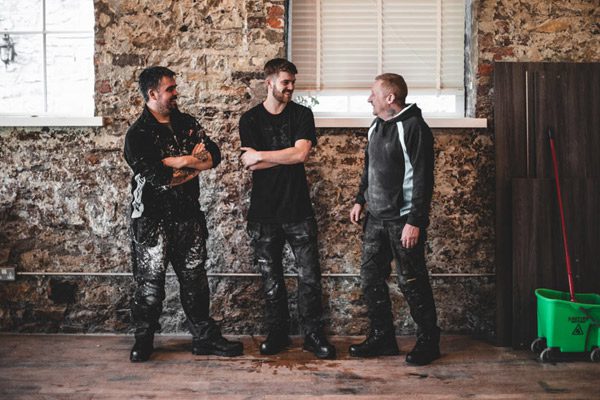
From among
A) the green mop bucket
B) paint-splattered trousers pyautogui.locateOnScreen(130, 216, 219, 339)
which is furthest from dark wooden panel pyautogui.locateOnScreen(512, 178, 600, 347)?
paint-splattered trousers pyautogui.locateOnScreen(130, 216, 219, 339)

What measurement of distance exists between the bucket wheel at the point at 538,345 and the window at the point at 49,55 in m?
3.68

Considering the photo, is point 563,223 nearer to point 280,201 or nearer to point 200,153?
point 280,201

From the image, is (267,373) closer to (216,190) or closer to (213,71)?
(216,190)

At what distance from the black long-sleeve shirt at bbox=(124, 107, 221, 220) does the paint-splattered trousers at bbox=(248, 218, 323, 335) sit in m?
0.49

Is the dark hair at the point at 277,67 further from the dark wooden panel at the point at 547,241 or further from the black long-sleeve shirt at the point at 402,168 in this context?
the dark wooden panel at the point at 547,241

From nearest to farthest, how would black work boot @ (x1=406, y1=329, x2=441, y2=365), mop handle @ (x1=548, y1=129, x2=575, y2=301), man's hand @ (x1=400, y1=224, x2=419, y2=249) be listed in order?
man's hand @ (x1=400, y1=224, x2=419, y2=249) → black work boot @ (x1=406, y1=329, x2=441, y2=365) → mop handle @ (x1=548, y1=129, x2=575, y2=301)

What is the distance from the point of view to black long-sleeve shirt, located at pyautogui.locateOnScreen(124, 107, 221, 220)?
11.4 feet

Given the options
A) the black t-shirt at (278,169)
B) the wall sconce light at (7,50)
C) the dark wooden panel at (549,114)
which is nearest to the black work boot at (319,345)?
the black t-shirt at (278,169)

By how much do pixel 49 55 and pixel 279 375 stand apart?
10.1 ft

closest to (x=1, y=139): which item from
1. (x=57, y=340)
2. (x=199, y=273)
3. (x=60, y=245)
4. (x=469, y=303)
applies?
(x=60, y=245)

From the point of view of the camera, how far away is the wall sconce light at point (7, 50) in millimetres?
4465

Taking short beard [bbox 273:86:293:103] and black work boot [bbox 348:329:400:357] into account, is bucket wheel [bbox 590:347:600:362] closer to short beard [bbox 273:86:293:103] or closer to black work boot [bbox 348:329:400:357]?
black work boot [bbox 348:329:400:357]

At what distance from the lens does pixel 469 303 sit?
427 centimetres

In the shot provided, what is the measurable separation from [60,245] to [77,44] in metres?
1.58
